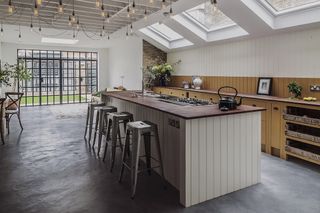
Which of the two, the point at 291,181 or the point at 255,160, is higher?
the point at 255,160

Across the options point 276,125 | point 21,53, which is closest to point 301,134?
point 276,125

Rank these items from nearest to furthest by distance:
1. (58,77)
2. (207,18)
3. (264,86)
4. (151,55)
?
(264,86), (207,18), (151,55), (58,77)

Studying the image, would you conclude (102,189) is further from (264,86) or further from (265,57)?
(265,57)

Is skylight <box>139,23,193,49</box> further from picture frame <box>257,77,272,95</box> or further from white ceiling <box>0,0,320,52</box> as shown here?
picture frame <box>257,77,272,95</box>

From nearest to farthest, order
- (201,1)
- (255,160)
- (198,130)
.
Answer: (198,130) < (255,160) < (201,1)

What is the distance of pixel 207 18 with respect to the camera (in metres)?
6.41

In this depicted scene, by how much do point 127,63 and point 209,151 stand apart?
767 centimetres

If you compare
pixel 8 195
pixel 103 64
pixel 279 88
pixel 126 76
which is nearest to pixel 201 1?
Answer: pixel 279 88

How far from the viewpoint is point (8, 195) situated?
2959 millimetres

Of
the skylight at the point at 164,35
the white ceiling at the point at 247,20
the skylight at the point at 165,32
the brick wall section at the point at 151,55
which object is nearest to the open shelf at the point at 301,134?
the white ceiling at the point at 247,20

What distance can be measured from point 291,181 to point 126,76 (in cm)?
787

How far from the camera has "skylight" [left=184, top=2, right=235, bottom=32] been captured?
6.08 metres

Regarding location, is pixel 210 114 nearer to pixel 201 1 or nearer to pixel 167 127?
pixel 167 127

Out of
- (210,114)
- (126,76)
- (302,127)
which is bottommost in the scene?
(302,127)
